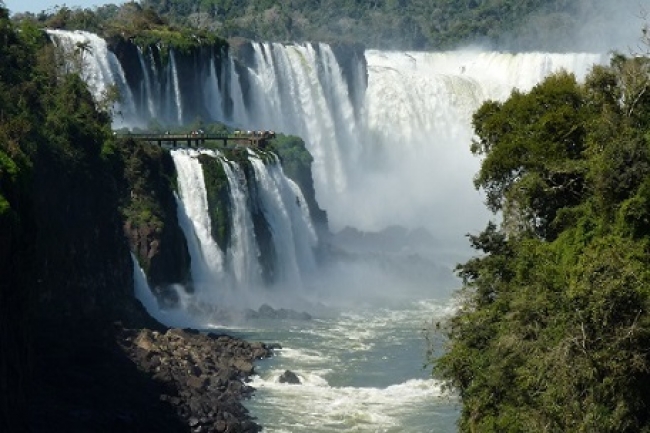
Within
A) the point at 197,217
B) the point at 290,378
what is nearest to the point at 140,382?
the point at 290,378

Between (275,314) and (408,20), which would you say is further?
(408,20)

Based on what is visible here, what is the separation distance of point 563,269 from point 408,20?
12544cm

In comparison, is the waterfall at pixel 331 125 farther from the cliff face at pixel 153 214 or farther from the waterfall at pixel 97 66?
the cliff face at pixel 153 214

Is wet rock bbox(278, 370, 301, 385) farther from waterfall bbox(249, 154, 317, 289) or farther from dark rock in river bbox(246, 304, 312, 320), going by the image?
waterfall bbox(249, 154, 317, 289)

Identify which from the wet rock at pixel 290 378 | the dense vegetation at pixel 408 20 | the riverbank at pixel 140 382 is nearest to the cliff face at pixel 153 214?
the riverbank at pixel 140 382

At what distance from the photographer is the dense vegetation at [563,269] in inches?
763

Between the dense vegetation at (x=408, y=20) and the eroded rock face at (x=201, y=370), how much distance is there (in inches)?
3337

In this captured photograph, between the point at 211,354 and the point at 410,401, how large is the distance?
6.38 m

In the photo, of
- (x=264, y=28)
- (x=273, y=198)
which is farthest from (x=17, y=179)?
(x=264, y=28)

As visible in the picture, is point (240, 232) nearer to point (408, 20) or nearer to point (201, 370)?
point (201, 370)

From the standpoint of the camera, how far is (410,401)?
112 ft

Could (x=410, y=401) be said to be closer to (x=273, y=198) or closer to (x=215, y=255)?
(x=215, y=255)

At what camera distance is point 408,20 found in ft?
477

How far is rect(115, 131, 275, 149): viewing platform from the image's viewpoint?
165 ft
